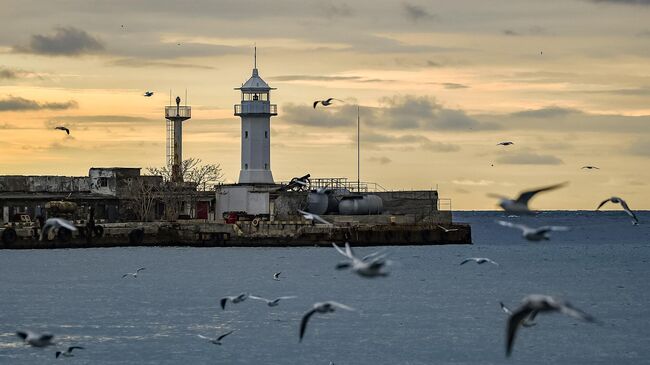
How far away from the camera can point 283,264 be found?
90688mm

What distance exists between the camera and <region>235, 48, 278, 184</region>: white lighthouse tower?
101m

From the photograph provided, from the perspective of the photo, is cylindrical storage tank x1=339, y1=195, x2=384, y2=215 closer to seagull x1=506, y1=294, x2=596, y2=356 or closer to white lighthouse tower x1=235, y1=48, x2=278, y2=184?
white lighthouse tower x1=235, y1=48, x2=278, y2=184

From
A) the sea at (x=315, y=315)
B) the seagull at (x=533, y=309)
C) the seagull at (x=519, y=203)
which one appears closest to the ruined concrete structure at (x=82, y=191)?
the sea at (x=315, y=315)

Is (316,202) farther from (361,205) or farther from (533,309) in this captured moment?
(533,309)

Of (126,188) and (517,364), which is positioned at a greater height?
(126,188)

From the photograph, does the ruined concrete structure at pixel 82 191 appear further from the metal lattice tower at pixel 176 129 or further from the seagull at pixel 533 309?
the seagull at pixel 533 309

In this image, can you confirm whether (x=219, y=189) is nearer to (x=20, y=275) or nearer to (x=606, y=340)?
(x=20, y=275)

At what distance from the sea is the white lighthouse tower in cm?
632

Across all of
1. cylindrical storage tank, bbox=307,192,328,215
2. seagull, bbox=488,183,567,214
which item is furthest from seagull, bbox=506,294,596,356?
cylindrical storage tank, bbox=307,192,328,215

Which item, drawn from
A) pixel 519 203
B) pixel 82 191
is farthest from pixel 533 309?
pixel 82 191

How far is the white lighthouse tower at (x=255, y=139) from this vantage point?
101 metres

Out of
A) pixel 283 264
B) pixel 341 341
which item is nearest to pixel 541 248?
pixel 283 264

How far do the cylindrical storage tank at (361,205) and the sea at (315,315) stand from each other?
3.13m

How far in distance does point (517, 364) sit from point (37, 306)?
25.9m
